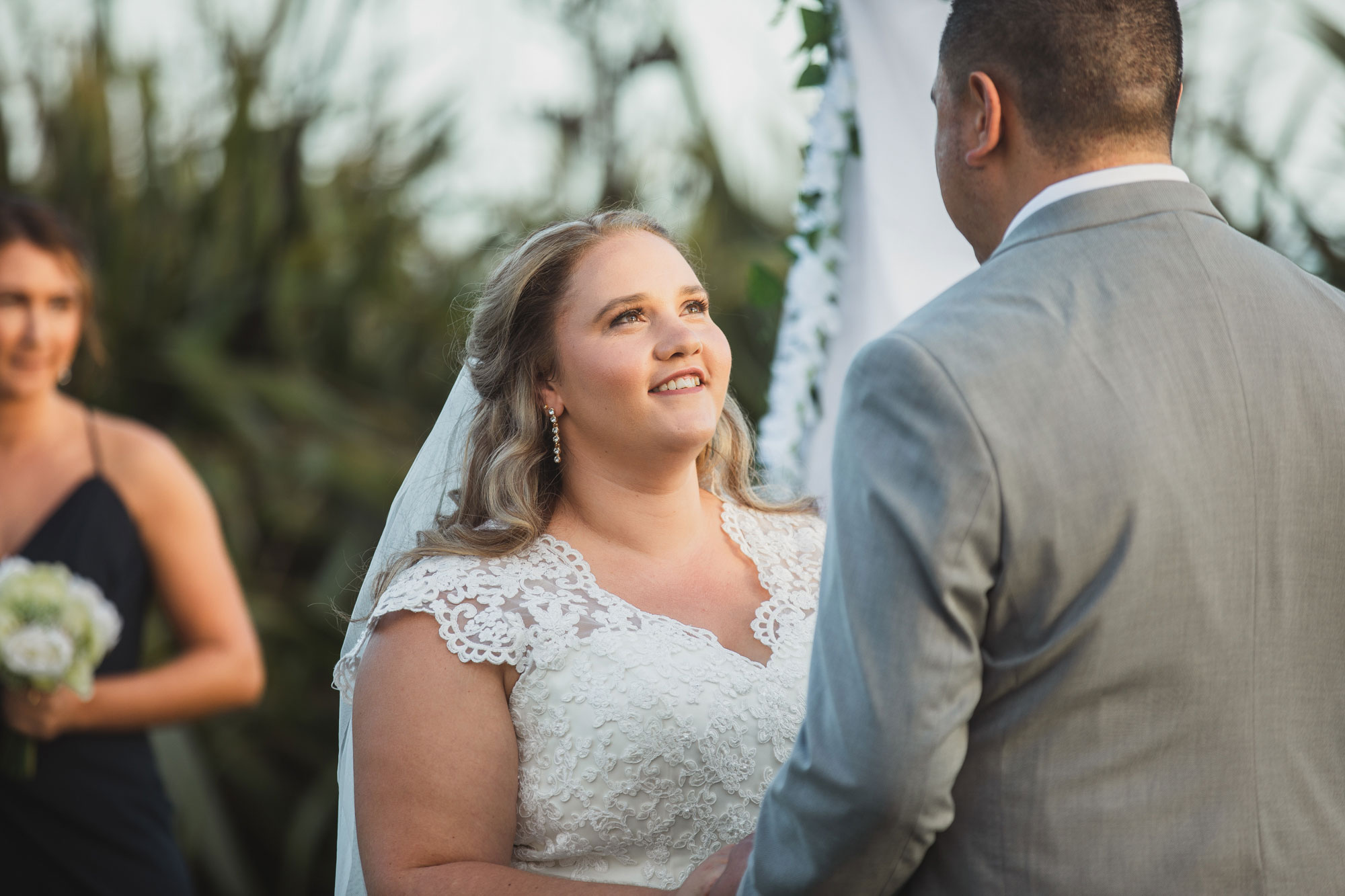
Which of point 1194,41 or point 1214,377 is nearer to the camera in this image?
point 1214,377

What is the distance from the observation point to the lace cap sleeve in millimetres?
2465

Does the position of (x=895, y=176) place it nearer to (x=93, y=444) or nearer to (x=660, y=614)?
(x=660, y=614)

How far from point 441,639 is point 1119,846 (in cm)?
134

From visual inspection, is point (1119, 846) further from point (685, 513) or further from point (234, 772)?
point (234, 772)

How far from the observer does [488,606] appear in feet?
8.30

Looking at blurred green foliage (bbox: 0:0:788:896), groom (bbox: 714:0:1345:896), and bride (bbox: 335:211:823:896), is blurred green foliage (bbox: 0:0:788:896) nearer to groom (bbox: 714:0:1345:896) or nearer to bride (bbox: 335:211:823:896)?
bride (bbox: 335:211:823:896)

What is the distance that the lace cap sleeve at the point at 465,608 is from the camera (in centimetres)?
246

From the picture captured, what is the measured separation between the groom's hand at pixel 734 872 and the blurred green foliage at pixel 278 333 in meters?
3.55

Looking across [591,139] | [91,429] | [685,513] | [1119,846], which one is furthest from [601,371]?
[591,139]

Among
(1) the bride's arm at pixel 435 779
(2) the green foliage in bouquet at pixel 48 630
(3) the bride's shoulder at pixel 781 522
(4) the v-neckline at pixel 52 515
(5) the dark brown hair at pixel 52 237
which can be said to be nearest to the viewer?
Result: (1) the bride's arm at pixel 435 779

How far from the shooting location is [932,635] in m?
1.58

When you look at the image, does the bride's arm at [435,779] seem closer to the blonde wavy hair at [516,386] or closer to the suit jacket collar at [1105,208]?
the blonde wavy hair at [516,386]

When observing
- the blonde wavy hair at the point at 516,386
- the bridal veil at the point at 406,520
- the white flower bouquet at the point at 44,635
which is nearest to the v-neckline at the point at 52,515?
the white flower bouquet at the point at 44,635

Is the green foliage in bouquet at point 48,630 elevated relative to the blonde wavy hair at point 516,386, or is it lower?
lower
